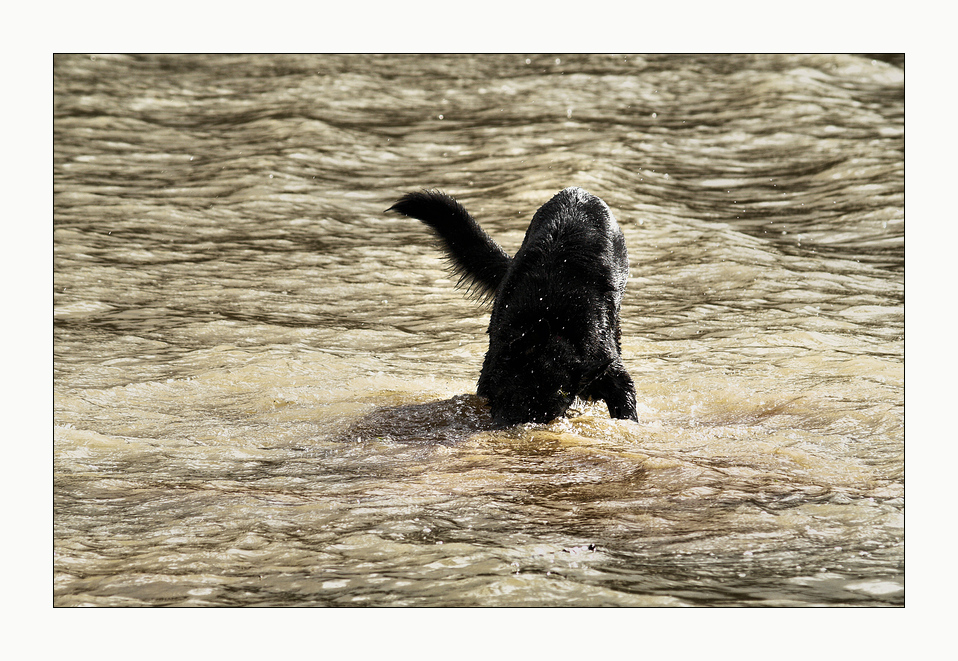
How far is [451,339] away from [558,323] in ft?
9.56

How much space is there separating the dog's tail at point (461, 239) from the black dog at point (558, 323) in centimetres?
5

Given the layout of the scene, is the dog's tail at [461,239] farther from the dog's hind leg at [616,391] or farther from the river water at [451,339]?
the dog's hind leg at [616,391]

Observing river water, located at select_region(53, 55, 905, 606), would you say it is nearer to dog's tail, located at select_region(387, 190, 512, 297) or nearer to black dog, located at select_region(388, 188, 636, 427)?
black dog, located at select_region(388, 188, 636, 427)

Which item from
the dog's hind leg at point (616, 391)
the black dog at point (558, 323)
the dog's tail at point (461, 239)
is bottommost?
the dog's hind leg at point (616, 391)

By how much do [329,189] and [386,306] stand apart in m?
4.69

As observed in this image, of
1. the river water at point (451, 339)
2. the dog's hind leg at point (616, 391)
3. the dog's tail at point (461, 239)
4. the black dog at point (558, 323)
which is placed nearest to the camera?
the river water at point (451, 339)

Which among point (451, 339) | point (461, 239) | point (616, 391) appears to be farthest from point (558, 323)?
point (451, 339)

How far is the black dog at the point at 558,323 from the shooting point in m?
5.77

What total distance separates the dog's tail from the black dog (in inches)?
2.1

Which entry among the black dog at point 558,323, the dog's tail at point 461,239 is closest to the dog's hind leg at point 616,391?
the black dog at point 558,323

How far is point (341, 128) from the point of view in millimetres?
16234

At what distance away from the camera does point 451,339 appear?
28.1ft

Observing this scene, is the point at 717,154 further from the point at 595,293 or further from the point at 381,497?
the point at 381,497

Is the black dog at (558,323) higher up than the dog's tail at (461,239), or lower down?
lower down
